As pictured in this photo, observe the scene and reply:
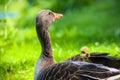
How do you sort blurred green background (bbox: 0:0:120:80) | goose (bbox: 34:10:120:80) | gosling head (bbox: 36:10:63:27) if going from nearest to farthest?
goose (bbox: 34:10:120:80)
gosling head (bbox: 36:10:63:27)
blurred green background (bbox: 0:0:120:80)

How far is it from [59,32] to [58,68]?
7.30m

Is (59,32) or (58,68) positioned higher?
(59,32)

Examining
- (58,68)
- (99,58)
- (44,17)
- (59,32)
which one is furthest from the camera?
(59,32)

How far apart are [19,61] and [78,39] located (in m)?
3.68

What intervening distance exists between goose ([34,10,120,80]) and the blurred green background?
3.18 feet

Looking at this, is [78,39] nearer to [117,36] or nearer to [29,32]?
[117,36]

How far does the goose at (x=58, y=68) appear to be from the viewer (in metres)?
8.71

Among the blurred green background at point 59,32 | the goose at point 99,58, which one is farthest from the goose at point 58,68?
the blurred green background at point 59,32

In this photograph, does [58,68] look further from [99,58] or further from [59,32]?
[59,32]

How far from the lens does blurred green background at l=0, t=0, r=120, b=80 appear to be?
12038 millimetres

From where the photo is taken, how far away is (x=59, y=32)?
54.3 ft

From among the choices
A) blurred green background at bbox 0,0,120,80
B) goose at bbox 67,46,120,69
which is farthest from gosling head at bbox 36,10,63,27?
blurred green background at bbox 0,0,120,80

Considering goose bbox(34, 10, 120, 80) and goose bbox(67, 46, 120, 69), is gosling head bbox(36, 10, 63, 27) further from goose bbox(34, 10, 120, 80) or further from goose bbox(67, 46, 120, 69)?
goose bbox(67, 46, 120, 69)

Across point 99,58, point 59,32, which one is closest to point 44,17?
point 99,58
